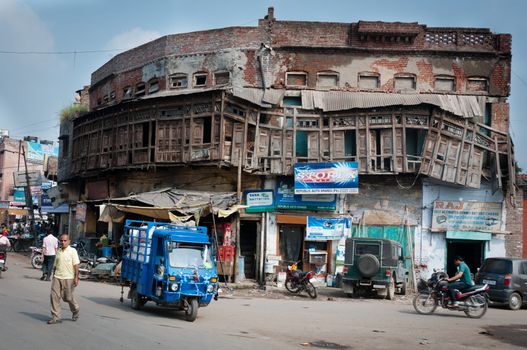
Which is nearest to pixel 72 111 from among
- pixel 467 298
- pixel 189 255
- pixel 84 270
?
pixel 84 270

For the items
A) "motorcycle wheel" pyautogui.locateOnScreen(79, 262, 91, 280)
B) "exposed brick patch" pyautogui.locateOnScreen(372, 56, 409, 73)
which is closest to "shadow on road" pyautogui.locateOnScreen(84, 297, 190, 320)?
"motorcycle wheel" pyautogui.locateOnScreen(79, 262, 91, 280)

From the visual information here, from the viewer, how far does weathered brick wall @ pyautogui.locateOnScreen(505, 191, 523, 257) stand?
82.7 ft

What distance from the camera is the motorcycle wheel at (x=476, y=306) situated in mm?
15164

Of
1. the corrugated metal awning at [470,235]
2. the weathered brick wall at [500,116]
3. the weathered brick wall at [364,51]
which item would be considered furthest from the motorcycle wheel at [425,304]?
the weathered brick wall at [500,116]

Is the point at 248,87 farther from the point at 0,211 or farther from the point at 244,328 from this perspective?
the point at 0,211

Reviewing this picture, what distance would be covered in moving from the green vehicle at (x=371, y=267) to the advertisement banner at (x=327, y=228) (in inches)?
170

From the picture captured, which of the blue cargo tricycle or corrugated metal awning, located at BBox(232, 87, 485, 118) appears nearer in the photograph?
the blue cargo tricycle

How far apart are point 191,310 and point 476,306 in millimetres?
7929

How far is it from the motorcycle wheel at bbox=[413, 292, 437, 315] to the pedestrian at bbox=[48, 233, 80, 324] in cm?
943

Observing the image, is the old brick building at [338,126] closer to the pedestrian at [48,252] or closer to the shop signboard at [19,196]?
the pedestrian at [48,252]

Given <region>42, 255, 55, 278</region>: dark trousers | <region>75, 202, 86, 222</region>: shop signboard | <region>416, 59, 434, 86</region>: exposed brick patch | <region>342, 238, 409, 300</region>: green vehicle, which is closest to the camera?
<region>42, 255, 55, 278</region>: dark trousers

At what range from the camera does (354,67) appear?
26672 mm

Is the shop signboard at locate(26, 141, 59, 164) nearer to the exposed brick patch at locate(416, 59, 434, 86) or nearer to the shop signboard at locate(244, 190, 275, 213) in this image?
the shop signboard at locate(244, 190, 275, 213)

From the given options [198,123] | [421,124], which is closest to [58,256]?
[198,123]
